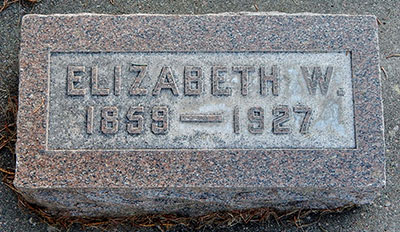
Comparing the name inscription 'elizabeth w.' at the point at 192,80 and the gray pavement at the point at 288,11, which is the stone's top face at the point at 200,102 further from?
the gray pavement at the point at 288,11

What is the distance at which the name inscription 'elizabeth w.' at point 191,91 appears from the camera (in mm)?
2469

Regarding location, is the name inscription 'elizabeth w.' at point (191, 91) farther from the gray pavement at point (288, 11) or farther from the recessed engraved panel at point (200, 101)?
the gray pavement at point (288, 11)

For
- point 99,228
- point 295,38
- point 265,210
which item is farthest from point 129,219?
point 295,38

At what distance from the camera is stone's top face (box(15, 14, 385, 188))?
95.3 inches

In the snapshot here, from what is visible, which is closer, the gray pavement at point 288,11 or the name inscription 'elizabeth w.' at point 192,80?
the name inscription 'elizabeth w.' at point 192,80

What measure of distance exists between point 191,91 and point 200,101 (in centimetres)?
8

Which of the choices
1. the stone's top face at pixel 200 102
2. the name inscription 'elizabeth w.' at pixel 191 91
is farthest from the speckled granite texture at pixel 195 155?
the name inscription 'elizabeth w.' at pixel 191 91

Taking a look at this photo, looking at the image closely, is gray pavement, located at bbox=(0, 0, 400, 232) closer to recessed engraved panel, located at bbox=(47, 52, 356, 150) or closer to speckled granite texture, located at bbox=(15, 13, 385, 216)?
speckled granite texture, located at bbox=(15, 13, 385, 216)

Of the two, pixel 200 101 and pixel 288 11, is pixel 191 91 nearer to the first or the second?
pixel 200 101

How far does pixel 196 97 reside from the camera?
2.51m

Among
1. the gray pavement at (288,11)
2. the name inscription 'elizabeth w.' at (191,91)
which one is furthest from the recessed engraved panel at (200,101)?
the gray pavement at (288,11)

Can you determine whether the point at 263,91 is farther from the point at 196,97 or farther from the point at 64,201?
the point at 64,201

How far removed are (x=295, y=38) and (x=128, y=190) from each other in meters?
1.29

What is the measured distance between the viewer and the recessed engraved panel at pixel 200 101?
246 centimetres
